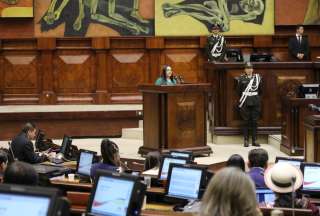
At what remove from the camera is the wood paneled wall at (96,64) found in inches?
686

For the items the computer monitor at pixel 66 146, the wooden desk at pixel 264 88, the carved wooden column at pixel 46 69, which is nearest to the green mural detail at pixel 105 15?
the carved wooden column at pixel 46 69

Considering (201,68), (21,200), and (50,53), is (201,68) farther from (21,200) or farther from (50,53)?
(21,200)

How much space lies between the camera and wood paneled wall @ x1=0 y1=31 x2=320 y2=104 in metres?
17.4

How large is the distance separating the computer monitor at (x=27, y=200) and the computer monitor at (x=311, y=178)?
417 cm

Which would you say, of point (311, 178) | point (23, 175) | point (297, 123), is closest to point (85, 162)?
→ point (311, 178)

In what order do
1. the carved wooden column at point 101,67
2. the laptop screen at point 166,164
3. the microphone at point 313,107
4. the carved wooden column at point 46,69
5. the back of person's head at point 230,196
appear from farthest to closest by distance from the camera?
the carved wooden column at point 101,67
the carved wooden column at point 46,69
the microphone at point 313,107
the laptop screen at point 166,164
the back of person's head at point 230,196

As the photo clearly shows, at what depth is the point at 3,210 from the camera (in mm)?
3682

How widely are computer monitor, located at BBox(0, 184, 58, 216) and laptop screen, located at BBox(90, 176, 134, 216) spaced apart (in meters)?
1.23

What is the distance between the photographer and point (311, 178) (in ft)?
23.7

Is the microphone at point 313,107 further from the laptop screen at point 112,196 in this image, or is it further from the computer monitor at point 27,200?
the computer monitor at point 27,200

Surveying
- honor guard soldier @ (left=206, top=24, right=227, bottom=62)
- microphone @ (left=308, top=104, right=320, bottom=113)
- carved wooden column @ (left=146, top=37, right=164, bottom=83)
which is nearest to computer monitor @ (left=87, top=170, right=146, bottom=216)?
microphone @ (left=308, top=104, right=320, bottom=113)

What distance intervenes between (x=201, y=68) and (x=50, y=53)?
3.59 meters

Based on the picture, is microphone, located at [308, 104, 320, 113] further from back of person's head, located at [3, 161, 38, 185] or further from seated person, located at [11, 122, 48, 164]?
back of person's head, located at [3, 161, 38, 185]

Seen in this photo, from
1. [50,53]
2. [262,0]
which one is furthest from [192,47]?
[50,53]
